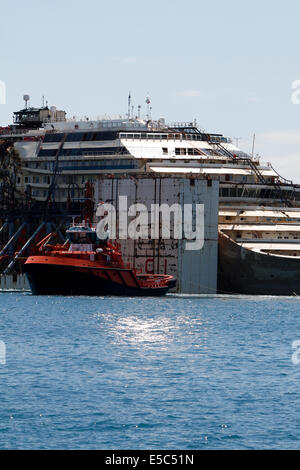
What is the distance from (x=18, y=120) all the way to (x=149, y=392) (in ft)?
328

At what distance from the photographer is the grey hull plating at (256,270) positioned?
10306cm

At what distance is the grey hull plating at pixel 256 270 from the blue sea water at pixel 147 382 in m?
20.8

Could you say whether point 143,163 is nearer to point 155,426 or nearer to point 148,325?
point 148,325

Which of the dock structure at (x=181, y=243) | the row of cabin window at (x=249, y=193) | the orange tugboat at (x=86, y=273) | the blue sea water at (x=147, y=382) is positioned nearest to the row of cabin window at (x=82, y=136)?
the row of cabin window at (x=249, y=193)

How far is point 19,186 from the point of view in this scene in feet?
429

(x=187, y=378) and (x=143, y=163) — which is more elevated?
(x=143, y=163)

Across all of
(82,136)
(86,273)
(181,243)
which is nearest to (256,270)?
(181,243)

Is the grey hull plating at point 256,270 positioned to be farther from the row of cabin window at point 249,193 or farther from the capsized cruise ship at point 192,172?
the row of cabin window at point 249,193

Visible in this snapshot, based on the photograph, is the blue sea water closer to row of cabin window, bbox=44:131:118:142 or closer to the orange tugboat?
the orange tugboat

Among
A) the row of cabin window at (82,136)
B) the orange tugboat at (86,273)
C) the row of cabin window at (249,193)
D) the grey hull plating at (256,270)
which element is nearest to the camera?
the orange tugboat at (86,273)

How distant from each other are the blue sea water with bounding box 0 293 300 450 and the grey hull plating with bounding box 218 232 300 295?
68.3 feet

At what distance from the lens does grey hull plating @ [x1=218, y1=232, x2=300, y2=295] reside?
10306cm

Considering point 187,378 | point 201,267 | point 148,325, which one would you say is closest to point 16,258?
point 201,267
